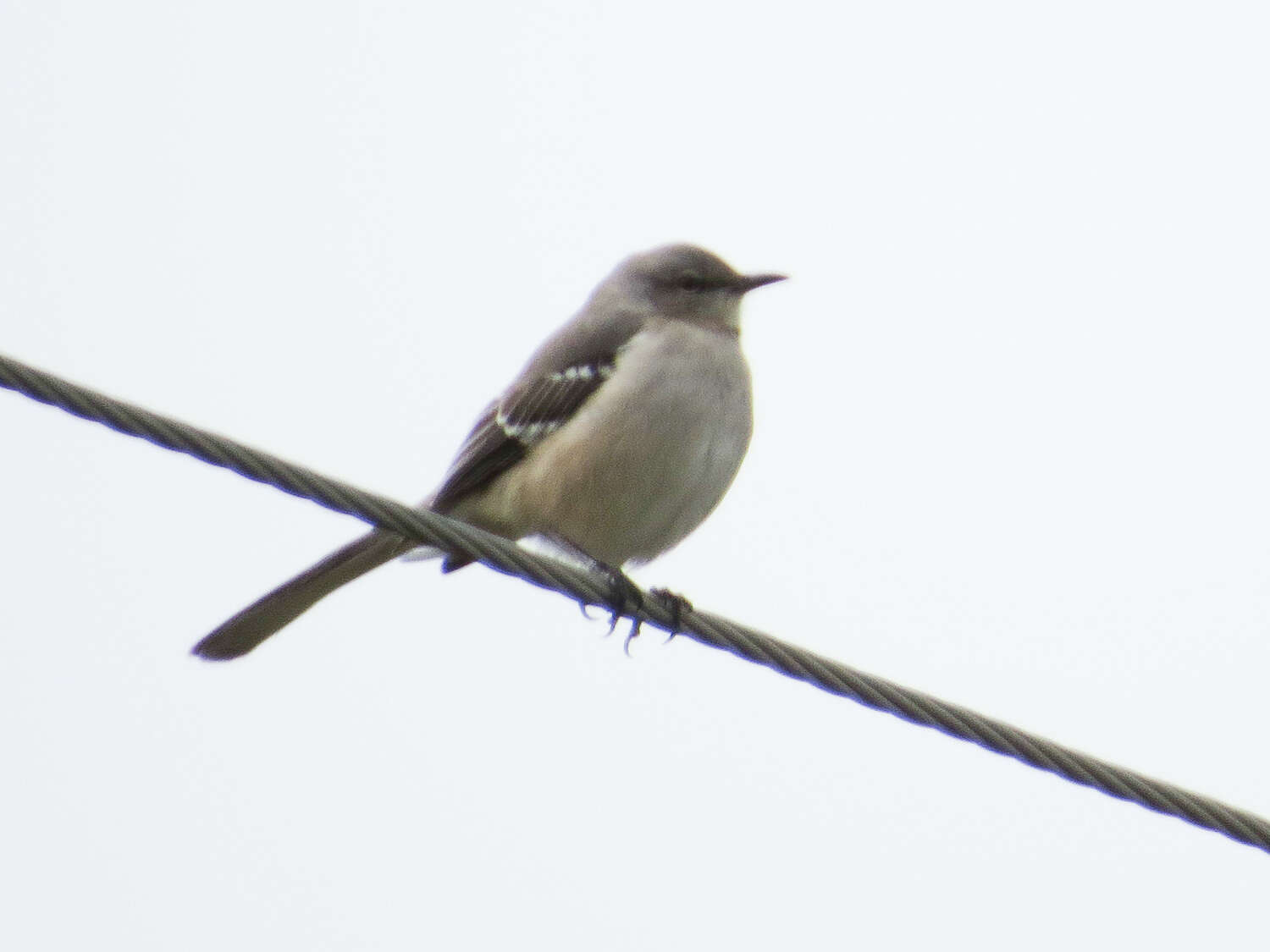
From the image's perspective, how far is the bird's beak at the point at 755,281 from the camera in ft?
24.2

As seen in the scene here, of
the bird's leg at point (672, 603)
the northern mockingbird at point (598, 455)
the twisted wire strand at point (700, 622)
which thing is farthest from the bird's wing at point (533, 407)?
the twisted wire strand at point (700, 622)

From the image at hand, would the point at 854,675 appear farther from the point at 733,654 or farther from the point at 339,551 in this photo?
the point at 339,551

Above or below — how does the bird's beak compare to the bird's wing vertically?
above

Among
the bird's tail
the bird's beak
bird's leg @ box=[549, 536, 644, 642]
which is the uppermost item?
the bird's beak

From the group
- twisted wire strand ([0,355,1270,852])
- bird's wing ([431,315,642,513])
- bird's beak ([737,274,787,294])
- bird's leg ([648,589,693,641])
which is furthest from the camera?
bird's beak ([737,274,787,294])

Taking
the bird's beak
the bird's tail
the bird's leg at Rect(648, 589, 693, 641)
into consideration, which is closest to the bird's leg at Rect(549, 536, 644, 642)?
the bird's leg at Rect(648, 589, 693, 641)

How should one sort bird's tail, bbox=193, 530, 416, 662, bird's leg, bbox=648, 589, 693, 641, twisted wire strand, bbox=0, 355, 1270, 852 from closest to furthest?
twisted wire strand, bbox=0, 355, 1270, 852 < bird's leg, bbox=648, 589, 693, 641 < bird's tail, bbox=193, 530, 416, 662

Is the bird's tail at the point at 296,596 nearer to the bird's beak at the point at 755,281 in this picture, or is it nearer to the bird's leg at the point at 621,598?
the bird's leg at the point at 621,598

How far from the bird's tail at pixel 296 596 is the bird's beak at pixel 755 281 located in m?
1.85

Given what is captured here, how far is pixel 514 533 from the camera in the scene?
655 cm

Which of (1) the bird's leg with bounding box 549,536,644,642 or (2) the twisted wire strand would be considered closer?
(2) the twisted wire strand

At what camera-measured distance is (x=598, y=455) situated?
6.28 m

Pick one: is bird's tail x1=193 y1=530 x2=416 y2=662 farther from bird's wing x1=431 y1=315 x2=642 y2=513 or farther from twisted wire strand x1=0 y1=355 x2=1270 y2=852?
twisted wire strand x1=0 y1=355 x2=1270 y2=852

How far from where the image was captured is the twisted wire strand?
143 inches
